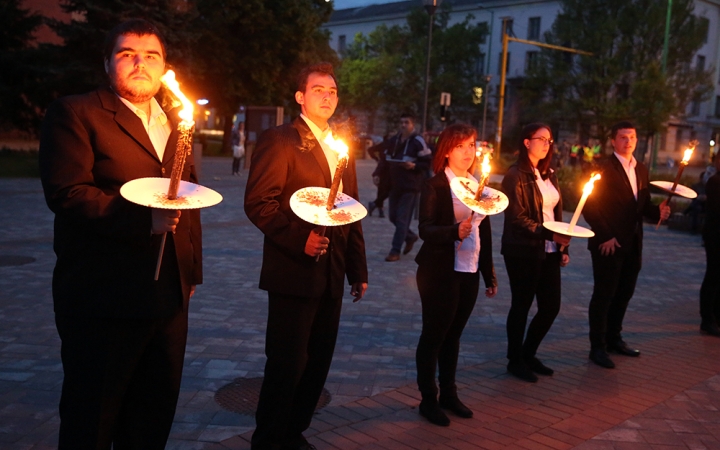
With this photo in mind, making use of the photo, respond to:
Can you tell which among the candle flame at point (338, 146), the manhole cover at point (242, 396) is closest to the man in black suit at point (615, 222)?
the manhole cover at point (242, 396)

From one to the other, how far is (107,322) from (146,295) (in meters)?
0.18

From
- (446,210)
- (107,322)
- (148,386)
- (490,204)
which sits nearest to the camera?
(107,322)

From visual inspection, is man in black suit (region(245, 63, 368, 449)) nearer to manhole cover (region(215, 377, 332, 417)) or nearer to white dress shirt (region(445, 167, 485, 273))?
manhole cover (region(215, 377, 332, 417))

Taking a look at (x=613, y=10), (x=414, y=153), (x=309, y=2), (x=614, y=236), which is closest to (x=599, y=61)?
(x=613, y=10)

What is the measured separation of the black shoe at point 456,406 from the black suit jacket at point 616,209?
203cm

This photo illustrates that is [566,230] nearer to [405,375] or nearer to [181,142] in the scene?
[405,375]

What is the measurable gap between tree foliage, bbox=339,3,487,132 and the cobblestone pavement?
50438 millimetres

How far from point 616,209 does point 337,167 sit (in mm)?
3734

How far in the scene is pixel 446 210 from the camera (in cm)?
464

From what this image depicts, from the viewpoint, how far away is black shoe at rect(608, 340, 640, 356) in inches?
253

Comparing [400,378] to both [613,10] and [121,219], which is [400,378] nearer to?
[121,219]

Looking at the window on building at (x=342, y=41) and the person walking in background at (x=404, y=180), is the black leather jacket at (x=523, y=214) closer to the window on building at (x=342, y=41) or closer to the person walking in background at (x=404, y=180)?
the person walking in background at (x=404, y=180)

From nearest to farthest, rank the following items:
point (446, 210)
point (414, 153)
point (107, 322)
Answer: point (107, 322) < point (446, 210) < point (414, 153)

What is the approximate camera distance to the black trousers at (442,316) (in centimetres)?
456
